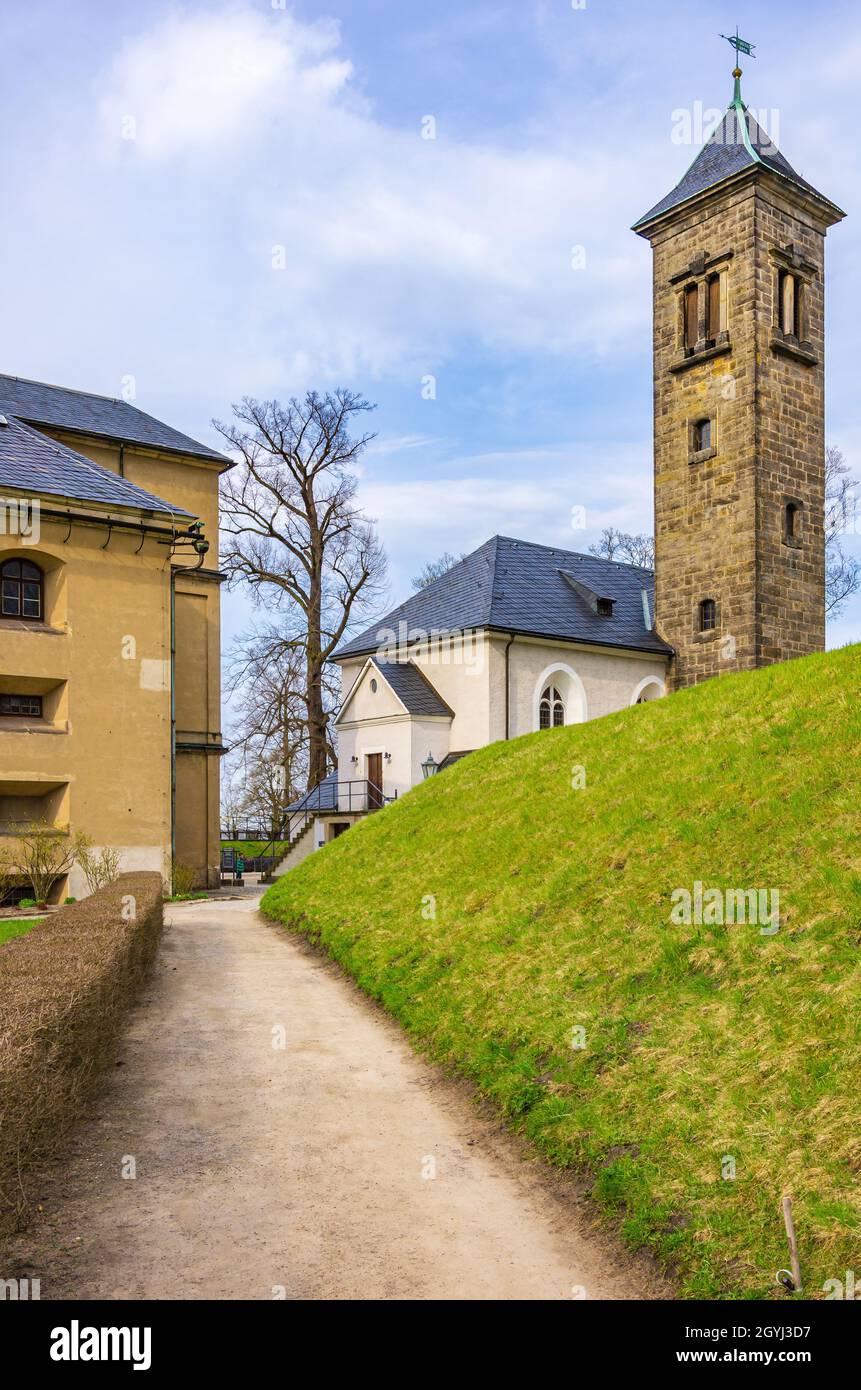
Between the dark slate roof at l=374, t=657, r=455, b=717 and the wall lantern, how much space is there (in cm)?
145

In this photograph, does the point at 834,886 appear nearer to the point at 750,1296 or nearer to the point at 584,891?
the point at 584,891

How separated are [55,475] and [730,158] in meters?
23.4

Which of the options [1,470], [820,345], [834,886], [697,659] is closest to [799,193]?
[820,345]

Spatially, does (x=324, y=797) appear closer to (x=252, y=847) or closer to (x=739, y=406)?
(x=252, y=847)

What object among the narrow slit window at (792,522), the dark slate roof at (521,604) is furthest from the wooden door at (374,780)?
the narrow slit window at (792,522)

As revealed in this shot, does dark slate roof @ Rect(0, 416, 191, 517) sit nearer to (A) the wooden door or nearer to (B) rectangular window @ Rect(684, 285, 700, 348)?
(A) the wooden door

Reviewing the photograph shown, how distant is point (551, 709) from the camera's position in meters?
32.1

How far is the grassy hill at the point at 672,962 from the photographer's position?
536 centimetres

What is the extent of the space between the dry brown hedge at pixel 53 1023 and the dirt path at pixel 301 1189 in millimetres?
324

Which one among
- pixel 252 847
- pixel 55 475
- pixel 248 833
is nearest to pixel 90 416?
pixel 55 475

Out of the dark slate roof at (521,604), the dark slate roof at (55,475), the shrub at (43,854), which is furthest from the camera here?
the dark slate roof at (521,604)

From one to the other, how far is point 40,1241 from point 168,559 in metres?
21.8

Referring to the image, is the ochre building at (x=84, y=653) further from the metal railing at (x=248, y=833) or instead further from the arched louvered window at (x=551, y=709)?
the metal railing at (x=248, y=833)

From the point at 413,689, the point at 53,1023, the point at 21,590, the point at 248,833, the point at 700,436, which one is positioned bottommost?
the point at 248,833
